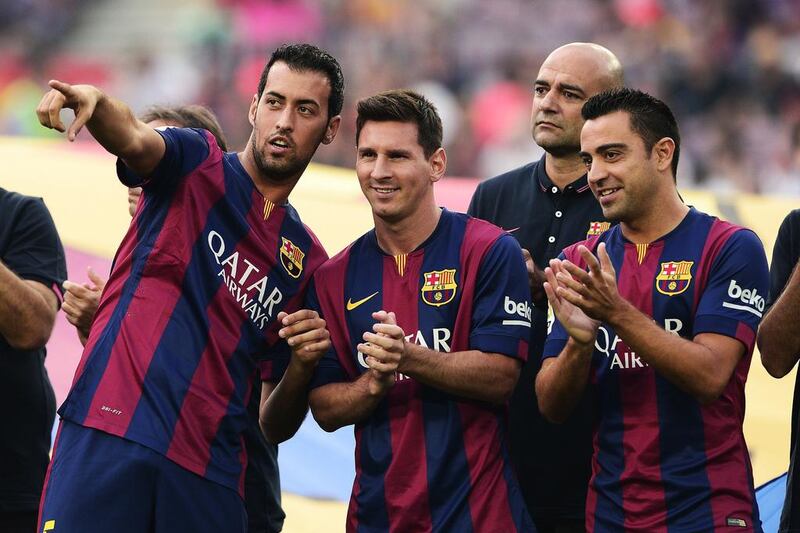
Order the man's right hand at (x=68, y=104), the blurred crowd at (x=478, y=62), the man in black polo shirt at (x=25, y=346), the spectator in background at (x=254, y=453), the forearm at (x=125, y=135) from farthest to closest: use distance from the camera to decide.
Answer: the blurred crowd at (x=478, y=62), the man in black polo shirt at (x=25, y=346), the spectator in background at (x=254, y=453), the forearm at (x=125, y=135), the man's right hand at (x=68, y=104)

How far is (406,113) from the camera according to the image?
156 inches

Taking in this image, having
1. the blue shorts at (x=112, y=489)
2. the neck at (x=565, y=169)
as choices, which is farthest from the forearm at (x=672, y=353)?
the blue shorts at (x=112, y=489)

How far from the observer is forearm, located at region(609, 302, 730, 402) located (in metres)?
3.42

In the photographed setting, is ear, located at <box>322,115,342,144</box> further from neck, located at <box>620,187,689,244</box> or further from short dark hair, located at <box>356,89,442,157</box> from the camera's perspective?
neck, located at <box>620,187,689,244</box>

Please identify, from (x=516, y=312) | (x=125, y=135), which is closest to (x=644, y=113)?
(x=516, y=312)

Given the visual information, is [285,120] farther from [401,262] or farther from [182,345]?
[182,345]

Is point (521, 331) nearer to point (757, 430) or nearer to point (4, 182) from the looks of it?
point (757, 430)

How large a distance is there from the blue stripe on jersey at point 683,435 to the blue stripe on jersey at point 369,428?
84 cm

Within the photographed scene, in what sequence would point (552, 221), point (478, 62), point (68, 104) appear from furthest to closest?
point (478, 62) < point (552, 221) < point (68, 104)

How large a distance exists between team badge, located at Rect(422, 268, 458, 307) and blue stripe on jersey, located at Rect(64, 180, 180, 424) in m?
0.86

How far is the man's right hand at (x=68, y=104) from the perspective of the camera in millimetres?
2990

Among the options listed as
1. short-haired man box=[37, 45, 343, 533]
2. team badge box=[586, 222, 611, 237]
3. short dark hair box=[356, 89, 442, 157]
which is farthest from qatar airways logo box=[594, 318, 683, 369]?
short-haired man box=[37, 45, 343, 533]

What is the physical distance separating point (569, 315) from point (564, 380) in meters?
0.22

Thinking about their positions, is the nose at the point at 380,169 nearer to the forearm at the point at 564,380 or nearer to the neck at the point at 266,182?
the neck at the point at 266,182
